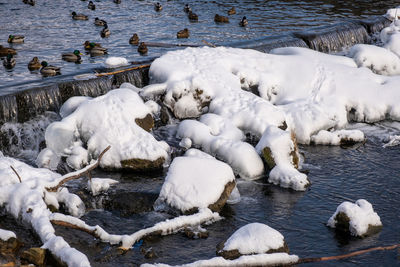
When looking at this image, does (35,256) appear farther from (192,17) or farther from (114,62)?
(192,17)

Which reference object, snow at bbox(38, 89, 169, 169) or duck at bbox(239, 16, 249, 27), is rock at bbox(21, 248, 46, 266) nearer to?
snow at bbox(38, 89, 169, 169)

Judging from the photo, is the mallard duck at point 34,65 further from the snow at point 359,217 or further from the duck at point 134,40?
the snow at point 359,217

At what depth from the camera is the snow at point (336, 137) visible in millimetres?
11531

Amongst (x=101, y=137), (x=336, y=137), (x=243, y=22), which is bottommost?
(x=336, y=137)

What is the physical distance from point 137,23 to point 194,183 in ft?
44.1

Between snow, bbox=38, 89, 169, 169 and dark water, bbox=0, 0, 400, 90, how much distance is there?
3.21 metres

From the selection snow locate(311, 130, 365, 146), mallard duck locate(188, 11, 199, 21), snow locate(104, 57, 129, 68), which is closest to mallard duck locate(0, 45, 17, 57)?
snow locate(104, 57, 129, 68)

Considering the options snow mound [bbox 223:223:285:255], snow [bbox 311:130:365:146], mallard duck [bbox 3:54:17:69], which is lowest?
snow [bbox 311:130:365:146]

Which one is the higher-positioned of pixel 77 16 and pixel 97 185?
pixel 77 16

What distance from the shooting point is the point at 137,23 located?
2083 centimetres

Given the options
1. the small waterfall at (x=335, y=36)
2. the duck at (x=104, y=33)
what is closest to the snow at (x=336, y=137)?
the small waterfall at (x=335, y=36)

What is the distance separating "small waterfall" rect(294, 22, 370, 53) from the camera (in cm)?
1809

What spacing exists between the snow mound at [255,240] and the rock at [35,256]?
90.7 inches

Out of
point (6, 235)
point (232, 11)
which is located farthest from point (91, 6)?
point (6, 235)
